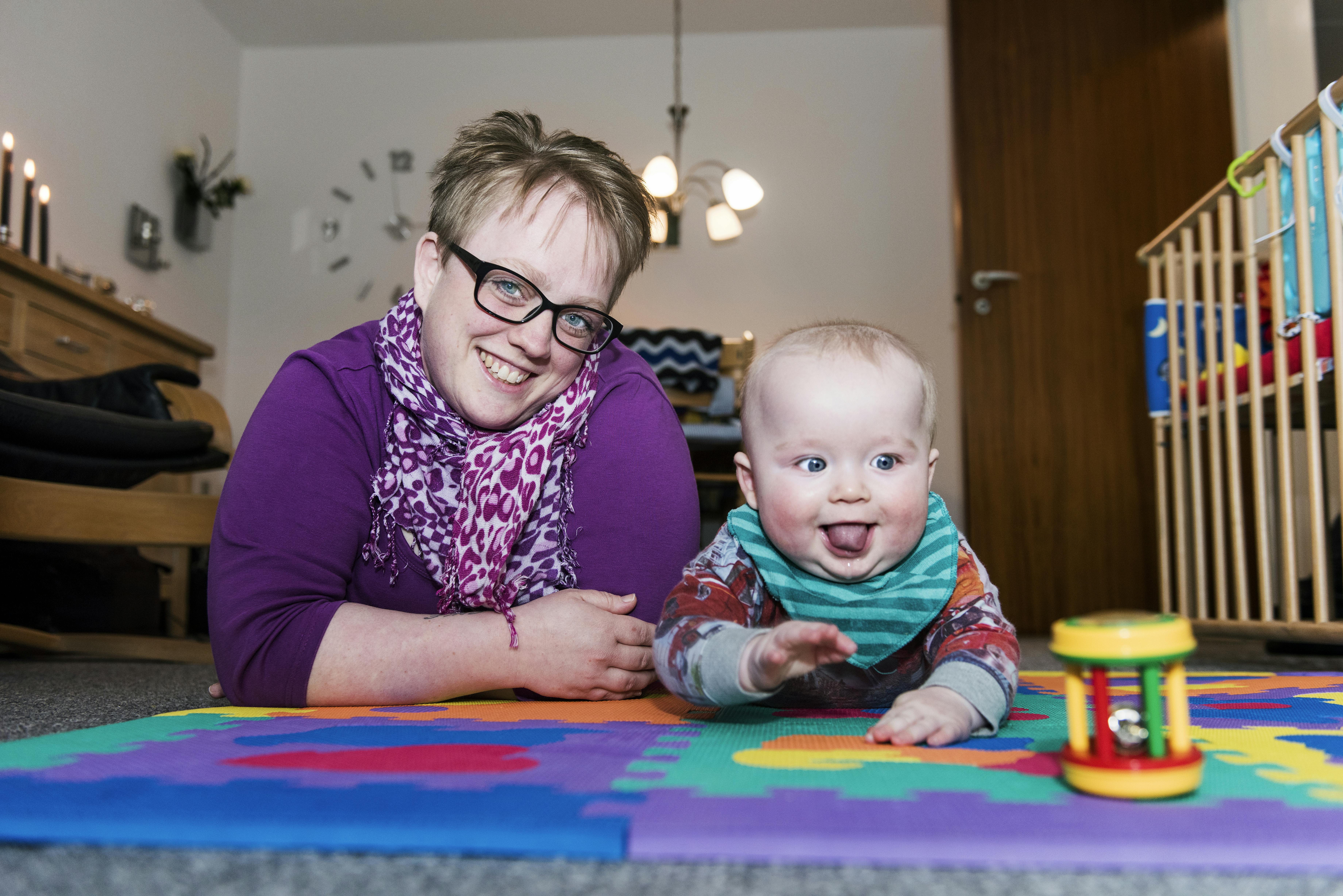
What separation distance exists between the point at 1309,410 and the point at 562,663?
146 cm

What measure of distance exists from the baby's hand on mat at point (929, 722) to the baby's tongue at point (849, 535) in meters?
0.17

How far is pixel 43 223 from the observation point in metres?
2.69

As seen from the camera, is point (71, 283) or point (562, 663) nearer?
point (562, 663)

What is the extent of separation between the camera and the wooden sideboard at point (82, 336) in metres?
2.29

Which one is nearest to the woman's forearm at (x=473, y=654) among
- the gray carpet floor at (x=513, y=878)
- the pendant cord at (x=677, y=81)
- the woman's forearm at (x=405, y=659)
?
Answer: the woman's forearm at (x=405, y=659)

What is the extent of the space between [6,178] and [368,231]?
167cm

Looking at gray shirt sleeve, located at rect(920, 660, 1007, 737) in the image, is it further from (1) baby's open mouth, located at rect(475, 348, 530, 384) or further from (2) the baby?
(1) baby's open mouth, located at rect(475, 348, 530, 384)

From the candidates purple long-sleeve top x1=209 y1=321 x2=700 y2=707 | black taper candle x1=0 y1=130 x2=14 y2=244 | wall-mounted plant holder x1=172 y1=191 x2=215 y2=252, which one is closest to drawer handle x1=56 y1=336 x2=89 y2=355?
→ black taper candle x1=0 y1=130 x2=14 y2=244

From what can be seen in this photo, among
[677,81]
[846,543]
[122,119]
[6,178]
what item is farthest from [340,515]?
[677,81]

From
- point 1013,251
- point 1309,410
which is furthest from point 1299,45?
point 1309,410

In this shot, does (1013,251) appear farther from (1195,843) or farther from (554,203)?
(1195,843)

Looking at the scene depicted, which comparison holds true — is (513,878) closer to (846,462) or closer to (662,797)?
Answer: (662,797)

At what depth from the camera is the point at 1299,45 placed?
3.01 meters

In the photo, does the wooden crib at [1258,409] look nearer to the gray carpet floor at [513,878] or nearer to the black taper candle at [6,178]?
the gray carpet floor at [513,878]
